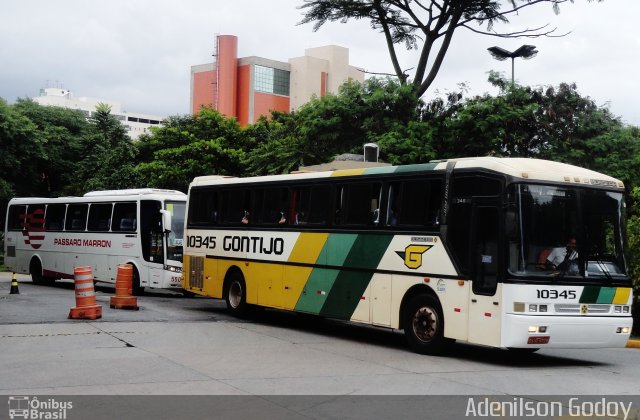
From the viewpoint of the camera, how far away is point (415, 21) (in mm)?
32531

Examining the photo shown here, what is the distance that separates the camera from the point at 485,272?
12578 mm

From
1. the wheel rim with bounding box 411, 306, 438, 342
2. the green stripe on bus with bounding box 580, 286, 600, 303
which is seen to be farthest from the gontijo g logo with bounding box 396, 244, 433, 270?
the green stripe on bus with bounding box 580, 286, 600, 303

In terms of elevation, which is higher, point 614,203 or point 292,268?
point 614,203

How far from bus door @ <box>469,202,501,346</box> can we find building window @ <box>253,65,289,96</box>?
7834 centimetres

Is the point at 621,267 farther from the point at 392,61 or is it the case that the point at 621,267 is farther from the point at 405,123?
the point at 392,61

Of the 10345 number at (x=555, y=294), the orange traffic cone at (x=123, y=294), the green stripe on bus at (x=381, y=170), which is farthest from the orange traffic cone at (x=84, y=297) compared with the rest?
the 10345 number at (x=555, y=294)

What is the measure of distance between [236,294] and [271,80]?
7465 centimetres

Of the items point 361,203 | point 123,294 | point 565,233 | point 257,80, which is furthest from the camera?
point 257,80

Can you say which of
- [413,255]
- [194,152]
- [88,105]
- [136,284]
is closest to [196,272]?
[136,284]

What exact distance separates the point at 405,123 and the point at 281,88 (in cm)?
6488
